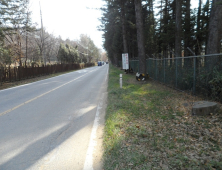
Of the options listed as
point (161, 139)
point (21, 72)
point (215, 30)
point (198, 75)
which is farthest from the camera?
point (21, 72)

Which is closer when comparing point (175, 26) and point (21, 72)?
point (175, 26)

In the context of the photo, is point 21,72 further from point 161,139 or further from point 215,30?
point 161,139

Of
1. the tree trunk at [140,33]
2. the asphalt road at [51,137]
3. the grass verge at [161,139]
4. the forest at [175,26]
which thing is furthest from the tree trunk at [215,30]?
the asphalt road at [51,137]

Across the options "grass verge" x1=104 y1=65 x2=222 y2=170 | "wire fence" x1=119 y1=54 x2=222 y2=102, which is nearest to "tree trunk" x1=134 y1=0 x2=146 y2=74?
"wire fence" x1=119 y1=54 x2=222 y2=102

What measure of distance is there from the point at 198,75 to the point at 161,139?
512cm

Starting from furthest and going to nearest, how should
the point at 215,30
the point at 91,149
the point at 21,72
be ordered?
1. the point at 21,72
2. the point at 215,30
3. the point at 91,149

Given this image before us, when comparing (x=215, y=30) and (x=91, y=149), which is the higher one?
(x=215, y=30)

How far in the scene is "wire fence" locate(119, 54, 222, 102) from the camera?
7.03 metres

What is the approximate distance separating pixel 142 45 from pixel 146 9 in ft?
34.1

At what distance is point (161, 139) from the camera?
14.1ft

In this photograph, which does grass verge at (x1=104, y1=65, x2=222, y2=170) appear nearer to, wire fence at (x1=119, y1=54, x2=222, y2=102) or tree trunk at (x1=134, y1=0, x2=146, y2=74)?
wire fence at (x1=119, y1=54, x2=222, y2=102)

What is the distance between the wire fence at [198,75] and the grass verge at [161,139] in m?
1.37

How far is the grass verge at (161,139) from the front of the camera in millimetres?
3316

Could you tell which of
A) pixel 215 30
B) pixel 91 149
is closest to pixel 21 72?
pixel 215 30
